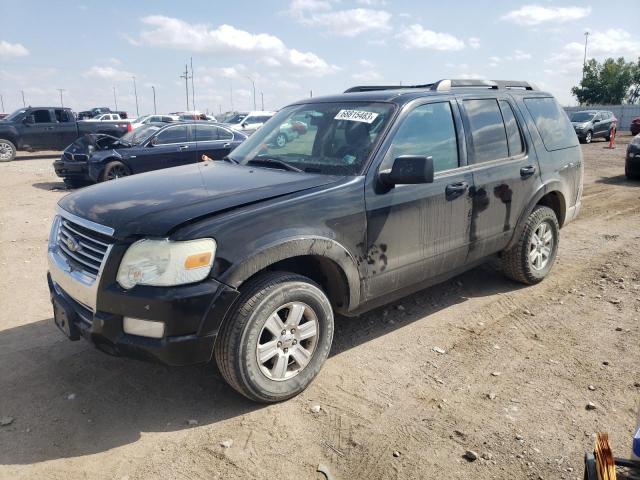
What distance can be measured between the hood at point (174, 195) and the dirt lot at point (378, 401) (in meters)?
1.15

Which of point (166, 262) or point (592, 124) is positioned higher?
point (592, 124)

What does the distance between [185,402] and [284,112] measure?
2.54 m

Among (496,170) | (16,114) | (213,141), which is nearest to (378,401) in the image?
(496,170)

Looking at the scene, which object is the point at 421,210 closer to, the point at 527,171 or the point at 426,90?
the point at 426,90

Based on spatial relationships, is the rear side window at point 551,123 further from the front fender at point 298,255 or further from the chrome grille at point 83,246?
the chrome grille at point 83,246

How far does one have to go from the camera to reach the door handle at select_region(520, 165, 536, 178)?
15.3 ft

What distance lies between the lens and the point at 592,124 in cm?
2473

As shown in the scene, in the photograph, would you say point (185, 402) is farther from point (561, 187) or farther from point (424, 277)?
point (561, 187)

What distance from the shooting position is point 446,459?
271 cm

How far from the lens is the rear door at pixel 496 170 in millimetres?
4270

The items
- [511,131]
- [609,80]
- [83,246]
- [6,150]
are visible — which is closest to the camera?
[83,246]

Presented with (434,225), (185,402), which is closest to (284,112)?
(434,225)

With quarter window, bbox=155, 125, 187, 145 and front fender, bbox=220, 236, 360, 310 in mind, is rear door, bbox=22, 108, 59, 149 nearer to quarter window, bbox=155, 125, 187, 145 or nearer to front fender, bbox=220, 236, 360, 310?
quarter window, bbox=155, 125, 187, 145

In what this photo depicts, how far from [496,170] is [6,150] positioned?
19.4 meters
